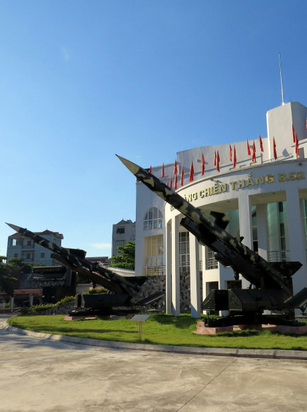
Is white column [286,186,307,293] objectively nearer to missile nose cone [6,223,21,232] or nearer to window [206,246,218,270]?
window [206,246,218,270]

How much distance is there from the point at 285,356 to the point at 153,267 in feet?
92.2

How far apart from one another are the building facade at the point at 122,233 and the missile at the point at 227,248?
181 ft

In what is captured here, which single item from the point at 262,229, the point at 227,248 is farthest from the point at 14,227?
the point at 262,229

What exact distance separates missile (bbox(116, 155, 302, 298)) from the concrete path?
20.3 ft

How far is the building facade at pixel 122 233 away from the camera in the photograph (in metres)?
70.2

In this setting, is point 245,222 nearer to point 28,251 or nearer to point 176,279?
point 176,279

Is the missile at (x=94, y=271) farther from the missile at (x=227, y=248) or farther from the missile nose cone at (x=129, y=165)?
the missile nose cone at (x=129, y=165)

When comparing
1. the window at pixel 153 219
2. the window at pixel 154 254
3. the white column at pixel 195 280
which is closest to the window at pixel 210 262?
the white column at pixel 195 280

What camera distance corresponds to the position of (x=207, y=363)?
321 inches

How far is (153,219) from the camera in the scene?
37.8m

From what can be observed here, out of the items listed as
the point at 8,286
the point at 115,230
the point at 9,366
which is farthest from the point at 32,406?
the point at 115,230

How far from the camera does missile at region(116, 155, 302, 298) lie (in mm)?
14805

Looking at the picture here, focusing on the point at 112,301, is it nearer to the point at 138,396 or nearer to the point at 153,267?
the point at 153,267

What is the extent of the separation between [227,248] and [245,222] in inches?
199
